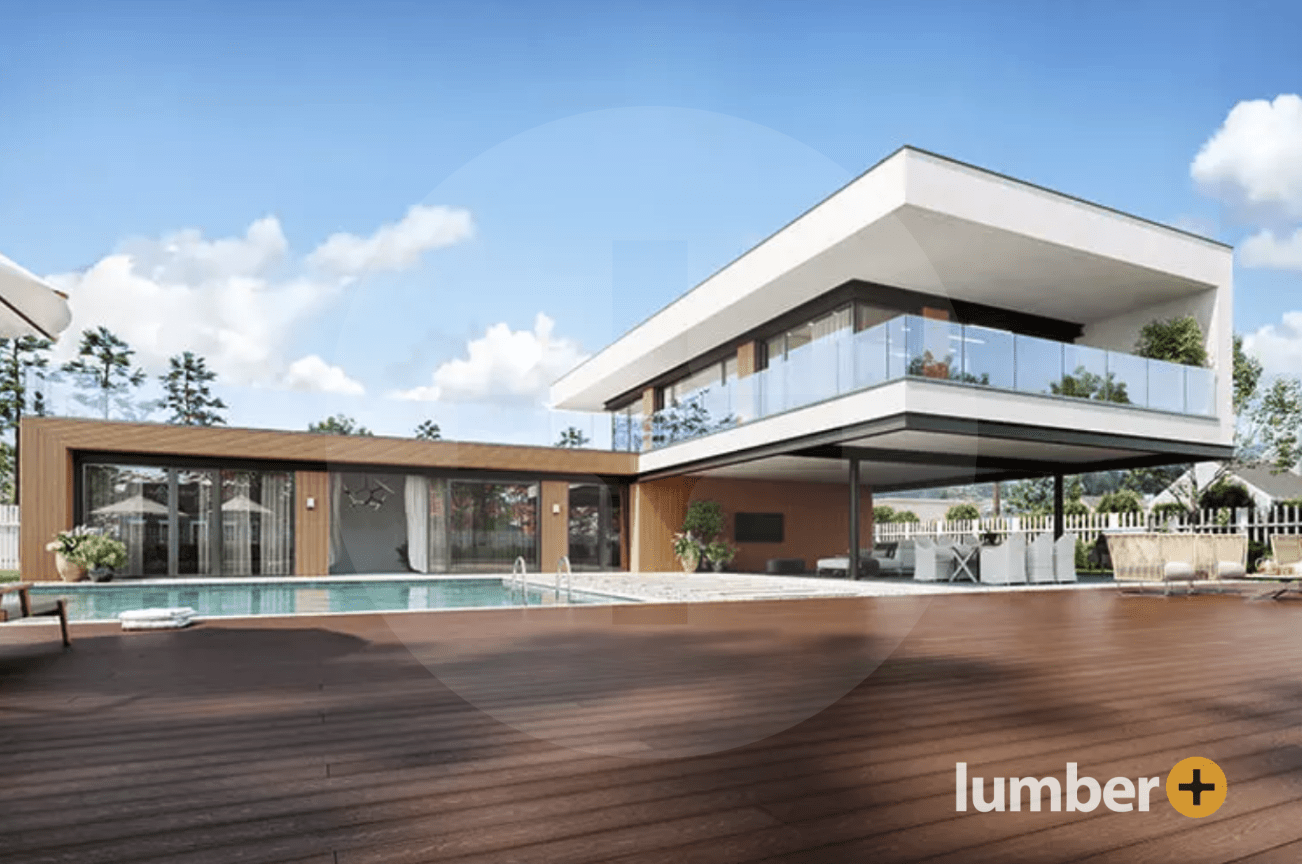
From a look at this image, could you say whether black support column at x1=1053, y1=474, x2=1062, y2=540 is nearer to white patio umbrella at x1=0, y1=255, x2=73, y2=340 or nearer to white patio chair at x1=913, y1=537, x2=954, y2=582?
white patio chair at x1=913, y1=537, x2=954, y2=582

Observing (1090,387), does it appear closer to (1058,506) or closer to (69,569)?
(1058,506)

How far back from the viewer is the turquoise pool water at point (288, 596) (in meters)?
10.1

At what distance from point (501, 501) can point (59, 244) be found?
13.1 metres

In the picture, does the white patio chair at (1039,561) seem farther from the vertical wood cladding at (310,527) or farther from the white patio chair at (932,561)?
the vertical wood cladding at (310,527)

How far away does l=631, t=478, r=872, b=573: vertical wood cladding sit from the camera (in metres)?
17.8

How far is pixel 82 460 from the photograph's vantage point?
14.3m

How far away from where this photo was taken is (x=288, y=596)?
11922 millimetres

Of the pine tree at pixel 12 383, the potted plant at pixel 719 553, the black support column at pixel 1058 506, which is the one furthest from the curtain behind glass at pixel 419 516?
the pine tree at pixel 12 383

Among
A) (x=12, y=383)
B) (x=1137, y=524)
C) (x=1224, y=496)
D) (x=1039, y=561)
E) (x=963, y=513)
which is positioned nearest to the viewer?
(x=1039, y=561)

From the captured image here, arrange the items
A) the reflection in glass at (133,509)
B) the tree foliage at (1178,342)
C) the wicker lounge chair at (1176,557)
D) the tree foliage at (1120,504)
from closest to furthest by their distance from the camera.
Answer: the wicker lounge chair at (1176,557) < the tree foliage at (1178,342) < the reflection in glass at (133,509) < the tree foliage at (1120,504)

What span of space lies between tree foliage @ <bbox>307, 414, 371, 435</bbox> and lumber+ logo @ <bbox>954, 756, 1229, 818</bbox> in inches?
548

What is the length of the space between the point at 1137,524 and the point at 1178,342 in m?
7.05

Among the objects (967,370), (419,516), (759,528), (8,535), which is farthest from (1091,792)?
(8,535)

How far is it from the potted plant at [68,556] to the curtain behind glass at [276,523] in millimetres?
2805
